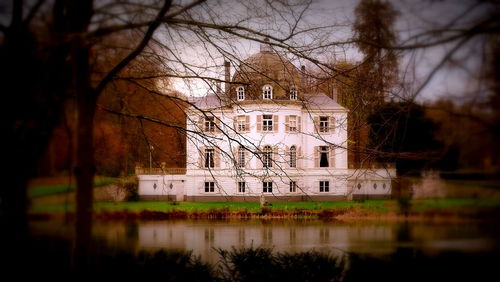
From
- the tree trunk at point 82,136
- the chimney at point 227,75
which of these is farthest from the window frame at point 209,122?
the tree trunk at point 82,136

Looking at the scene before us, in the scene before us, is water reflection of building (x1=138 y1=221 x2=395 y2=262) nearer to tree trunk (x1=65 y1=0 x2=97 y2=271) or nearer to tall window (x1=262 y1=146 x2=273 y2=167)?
A: tall window (x1=262 y1=146 x2=273 y2=167)

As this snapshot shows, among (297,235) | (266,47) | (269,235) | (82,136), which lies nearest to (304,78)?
(266,47)

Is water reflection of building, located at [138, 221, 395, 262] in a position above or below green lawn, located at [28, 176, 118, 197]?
below

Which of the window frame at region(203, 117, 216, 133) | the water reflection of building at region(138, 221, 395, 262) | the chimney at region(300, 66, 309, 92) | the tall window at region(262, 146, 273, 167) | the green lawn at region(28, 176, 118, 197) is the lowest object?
the water reflection of building at region(138, 221, 395, 262)

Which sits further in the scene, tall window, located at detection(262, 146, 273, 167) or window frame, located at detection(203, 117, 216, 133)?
window frame, located at detection(203, 117, 216, 133)

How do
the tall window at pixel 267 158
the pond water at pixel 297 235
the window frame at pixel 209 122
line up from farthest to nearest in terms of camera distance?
the window frame at pixel 209 122 < the tall window at pixel 267 158 < the pond water at pixel 297 235

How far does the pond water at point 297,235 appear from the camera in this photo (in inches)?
147

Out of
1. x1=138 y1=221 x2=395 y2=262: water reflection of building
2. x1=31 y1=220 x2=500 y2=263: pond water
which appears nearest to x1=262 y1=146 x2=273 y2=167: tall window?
x1=31 y1=220 x2=500 y2=263: pond water

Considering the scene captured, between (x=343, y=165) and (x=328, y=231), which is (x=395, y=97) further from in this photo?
(x=343, y=165)

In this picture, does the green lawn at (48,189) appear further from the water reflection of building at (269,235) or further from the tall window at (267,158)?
the water reflection of building at (269,235)

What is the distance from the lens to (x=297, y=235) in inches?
582

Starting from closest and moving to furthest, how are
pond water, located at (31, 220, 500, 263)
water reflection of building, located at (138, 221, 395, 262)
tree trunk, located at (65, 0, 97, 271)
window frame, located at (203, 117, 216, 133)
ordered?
pond water, located at (31, 220, 500, 263) < tree trunk, located at (65, 0, 97, 271) < window frame, located at (203, 117, 216, 133) < water reflection of building, located at (138, 221, 395, 262)

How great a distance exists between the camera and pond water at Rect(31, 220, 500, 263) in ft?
12.3

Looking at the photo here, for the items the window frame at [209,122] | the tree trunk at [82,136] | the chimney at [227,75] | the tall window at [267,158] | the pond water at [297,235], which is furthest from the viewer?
the window frame at [209,122]
